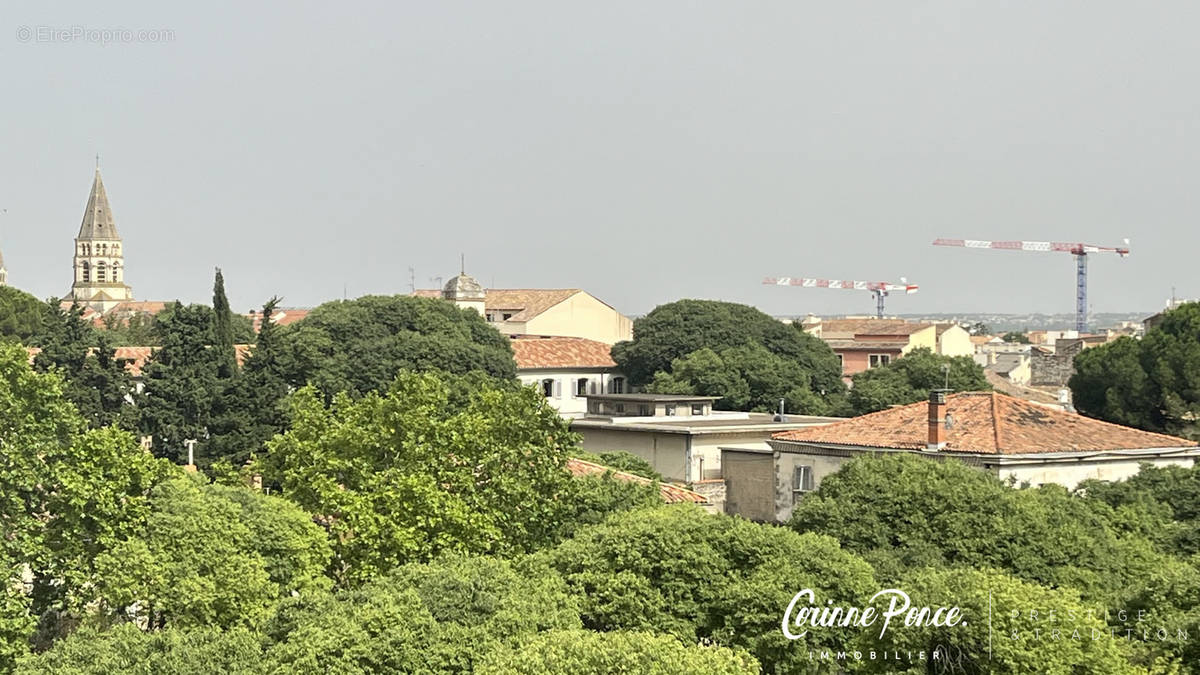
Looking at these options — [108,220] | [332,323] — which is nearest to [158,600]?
[332,323]

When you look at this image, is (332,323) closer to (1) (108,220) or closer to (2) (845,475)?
(2) (845,475)

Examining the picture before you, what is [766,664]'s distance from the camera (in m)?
21.0

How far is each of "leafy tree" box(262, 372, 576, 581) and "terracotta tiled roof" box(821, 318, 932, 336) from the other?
236 ft

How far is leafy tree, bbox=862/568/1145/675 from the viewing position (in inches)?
701

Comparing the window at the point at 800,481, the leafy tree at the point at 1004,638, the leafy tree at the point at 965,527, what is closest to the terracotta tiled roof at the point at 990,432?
the window at the point at 800,481

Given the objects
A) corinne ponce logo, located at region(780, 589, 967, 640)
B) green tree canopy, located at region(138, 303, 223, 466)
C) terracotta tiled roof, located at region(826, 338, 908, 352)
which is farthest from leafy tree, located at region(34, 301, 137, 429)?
terracotta tiled roof, located at region(826, 338, 908, 352)

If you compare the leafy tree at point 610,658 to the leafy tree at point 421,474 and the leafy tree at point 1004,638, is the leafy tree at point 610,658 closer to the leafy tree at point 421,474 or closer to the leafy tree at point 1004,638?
the leafy tree at point 1004,638

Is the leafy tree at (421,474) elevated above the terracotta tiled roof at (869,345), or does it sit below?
below

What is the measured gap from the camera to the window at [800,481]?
35.7 m

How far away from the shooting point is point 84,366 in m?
54.7

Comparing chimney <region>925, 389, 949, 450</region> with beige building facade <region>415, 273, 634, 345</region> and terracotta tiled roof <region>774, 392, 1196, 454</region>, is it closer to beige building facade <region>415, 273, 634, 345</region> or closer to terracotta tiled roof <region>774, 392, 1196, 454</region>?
terracotta tiled roof <region>774, 392, 1196, 454</region>

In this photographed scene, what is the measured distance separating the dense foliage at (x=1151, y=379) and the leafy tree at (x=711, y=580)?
1458 inches

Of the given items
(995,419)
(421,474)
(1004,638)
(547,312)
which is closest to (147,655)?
(421,474)

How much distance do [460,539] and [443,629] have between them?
19.0 feet
